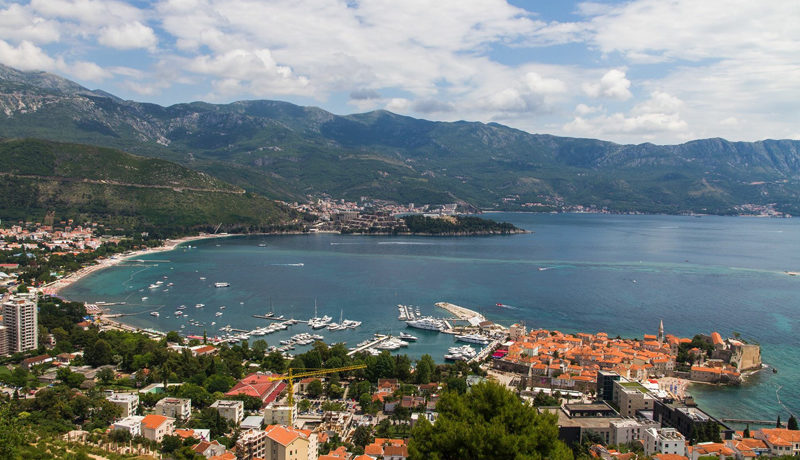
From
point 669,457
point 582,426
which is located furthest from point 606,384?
point 669,457

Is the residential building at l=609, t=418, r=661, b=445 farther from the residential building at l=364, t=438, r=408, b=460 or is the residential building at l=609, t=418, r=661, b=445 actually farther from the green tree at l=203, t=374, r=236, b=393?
the green tree at l=203, t=374, r=236, b=393

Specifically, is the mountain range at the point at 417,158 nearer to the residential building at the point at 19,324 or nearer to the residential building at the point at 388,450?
the residential building at the point at 19,324

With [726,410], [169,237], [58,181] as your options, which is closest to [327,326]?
[726,410]

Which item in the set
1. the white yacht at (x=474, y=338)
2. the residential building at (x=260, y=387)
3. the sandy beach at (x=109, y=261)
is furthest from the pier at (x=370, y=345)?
the sandy beach at (x=109, y=261)

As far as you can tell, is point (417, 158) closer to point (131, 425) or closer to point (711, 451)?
point (711, 451)

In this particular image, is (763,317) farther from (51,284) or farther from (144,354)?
(51,284)
